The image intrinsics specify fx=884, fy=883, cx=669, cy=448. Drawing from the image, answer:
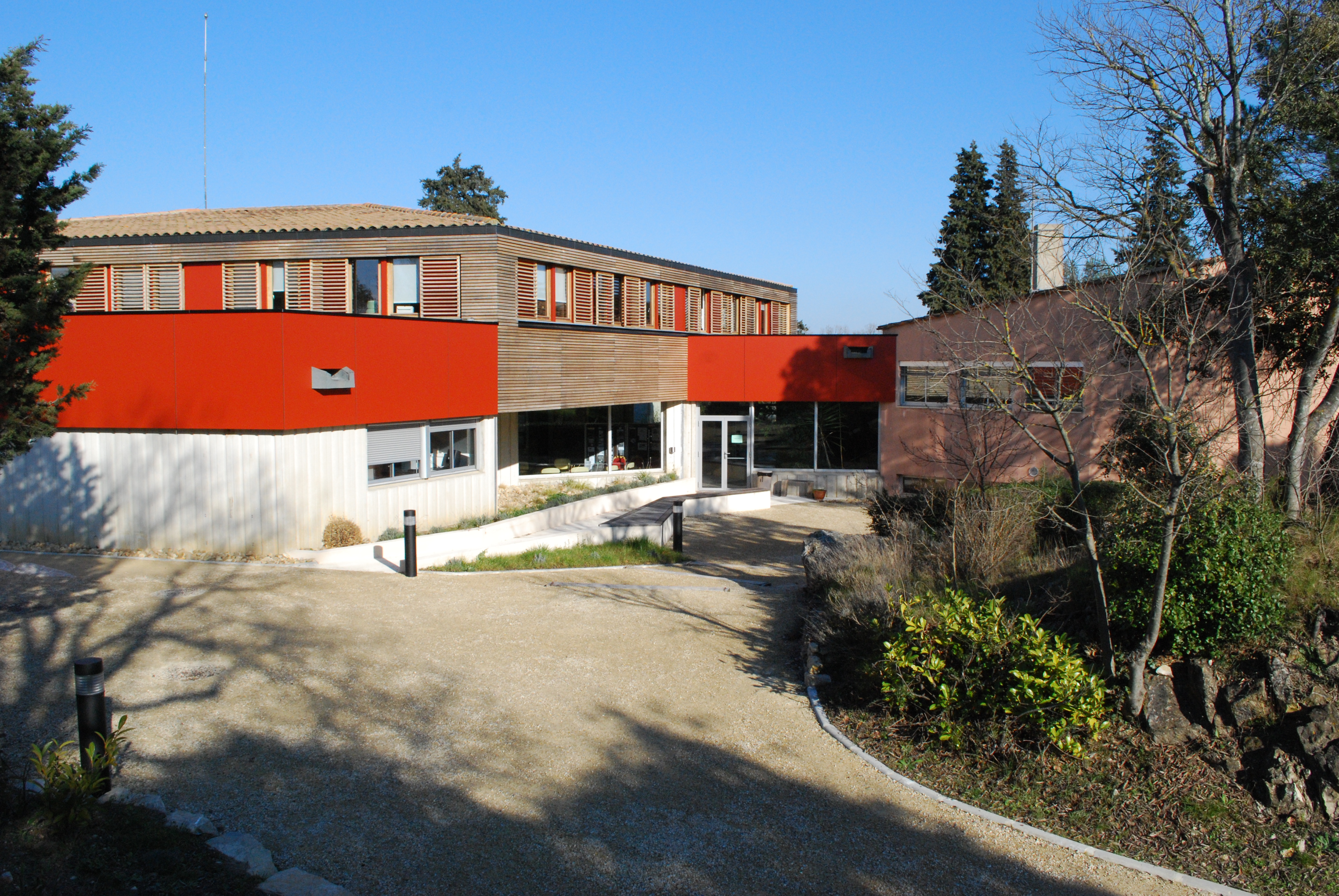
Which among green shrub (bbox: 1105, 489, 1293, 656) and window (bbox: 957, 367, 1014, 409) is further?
window (bbox: 957, 367, 1014, 409)

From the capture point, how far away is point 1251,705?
253 inches

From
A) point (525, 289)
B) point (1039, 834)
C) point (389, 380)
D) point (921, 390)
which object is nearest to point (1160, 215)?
point (1039, 834)

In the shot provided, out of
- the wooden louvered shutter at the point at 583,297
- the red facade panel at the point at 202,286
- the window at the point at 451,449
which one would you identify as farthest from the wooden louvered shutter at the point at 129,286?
the wooden louvered shutter at the point at 583,297

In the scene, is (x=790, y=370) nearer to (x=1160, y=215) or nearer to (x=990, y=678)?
(x=1160, y=215)

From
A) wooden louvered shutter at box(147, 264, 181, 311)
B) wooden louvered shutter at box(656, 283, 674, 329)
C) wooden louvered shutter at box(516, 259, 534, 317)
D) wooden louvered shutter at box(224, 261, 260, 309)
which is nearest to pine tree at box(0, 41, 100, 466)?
wooden louvered shutter at box(516, 259, 534, 317)

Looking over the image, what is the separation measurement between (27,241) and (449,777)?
16.5 ft

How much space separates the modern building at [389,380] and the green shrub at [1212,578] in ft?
36.4

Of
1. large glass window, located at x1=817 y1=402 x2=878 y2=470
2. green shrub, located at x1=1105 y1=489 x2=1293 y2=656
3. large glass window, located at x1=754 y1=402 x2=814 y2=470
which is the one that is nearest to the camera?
green shrub, located at x1=1105 y1=489 x2=1293 y2=656

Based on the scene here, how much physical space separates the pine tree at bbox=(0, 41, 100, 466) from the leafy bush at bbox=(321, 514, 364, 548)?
21.1 ft

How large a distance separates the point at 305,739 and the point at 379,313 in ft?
46.7

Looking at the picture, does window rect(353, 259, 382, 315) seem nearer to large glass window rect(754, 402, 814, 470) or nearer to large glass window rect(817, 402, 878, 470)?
large glass window rect(754, 402, 814, 470)

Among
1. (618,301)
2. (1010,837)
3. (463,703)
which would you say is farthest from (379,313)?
(1010,837)

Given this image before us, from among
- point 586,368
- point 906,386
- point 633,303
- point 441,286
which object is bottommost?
point 906,386

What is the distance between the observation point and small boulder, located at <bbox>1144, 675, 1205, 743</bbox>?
648cm
